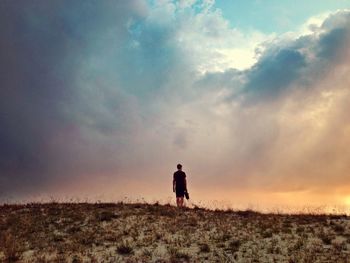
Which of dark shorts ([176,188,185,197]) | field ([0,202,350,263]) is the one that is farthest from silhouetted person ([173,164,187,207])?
field ([0,202,350,263])

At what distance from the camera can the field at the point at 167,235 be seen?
20094 millimetres

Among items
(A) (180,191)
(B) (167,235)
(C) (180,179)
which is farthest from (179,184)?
(B) (167,235)

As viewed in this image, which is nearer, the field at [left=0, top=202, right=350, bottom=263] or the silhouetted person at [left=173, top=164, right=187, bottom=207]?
the field at [left=0, top=202, right=350, bottom=263]

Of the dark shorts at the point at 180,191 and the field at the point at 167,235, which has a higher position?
the dark shorts at the point at 180,191

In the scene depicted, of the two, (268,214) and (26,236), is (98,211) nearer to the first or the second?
(26,236)

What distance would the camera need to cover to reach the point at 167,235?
22.7m

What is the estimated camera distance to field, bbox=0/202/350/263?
2009cm

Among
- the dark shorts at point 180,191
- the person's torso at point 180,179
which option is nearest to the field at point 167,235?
the dark shorts at point 180,191

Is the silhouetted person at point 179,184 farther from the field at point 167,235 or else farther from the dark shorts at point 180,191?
the field at point 167,235

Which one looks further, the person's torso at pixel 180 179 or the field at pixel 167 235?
the person's torso at pixel 180 179

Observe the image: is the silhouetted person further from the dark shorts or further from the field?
the field

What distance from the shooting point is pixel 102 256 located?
20.5 meters

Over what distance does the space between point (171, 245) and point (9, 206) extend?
13.8 metres

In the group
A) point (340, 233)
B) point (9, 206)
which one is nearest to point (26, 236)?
point (9, 206)
